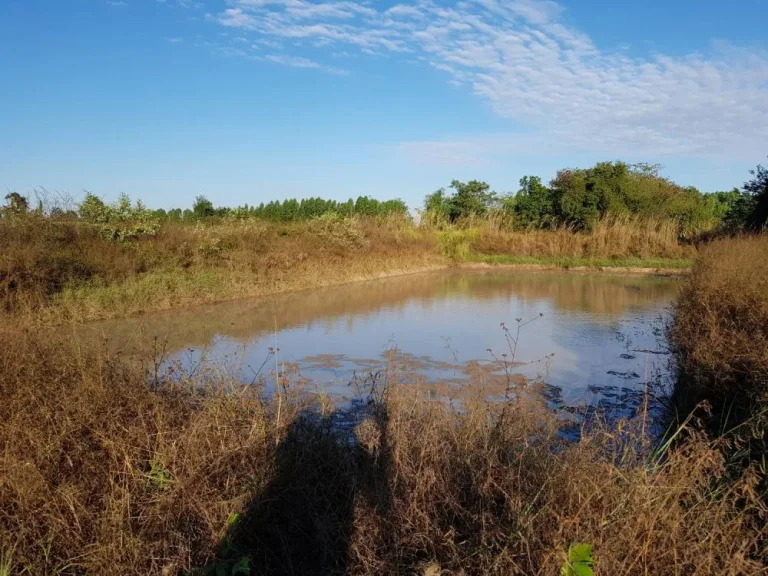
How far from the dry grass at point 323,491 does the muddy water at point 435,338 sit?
0.77 metres

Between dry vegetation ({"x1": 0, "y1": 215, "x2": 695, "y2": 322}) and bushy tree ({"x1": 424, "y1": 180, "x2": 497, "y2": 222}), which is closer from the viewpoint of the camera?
dry vegetation ({"x1": 0, "y1": 215, "x2": 695, "y2": 322})

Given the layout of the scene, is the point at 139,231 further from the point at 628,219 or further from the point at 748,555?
the point at 628,219

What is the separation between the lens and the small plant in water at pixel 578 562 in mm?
2143

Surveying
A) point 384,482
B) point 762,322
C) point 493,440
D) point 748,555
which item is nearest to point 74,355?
point 384,482

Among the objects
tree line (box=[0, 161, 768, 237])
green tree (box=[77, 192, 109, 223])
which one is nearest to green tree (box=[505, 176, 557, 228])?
tree line (box=[0, 161, 768, 237])

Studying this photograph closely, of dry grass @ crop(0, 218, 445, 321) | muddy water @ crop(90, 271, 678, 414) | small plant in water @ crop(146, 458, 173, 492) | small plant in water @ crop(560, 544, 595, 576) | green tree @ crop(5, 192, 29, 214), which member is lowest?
muddy water @ crop(90, 271, 678, 414)

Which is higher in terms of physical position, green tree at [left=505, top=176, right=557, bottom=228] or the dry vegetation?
green tree at [left=505, top=176, right=557, bottom=228]

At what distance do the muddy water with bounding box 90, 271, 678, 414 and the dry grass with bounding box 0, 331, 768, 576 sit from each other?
77cm

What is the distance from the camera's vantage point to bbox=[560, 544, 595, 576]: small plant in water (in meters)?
2.14

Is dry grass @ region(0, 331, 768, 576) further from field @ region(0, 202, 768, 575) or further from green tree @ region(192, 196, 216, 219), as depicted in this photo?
green tree @ region(192, 196, 216, 219)

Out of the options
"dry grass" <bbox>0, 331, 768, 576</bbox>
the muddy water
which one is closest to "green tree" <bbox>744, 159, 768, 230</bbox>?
the muddy water

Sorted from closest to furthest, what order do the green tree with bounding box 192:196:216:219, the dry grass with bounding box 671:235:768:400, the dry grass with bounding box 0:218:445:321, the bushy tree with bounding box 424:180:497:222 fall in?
1. the dry grass with bounding box 671:235:768:400
2. the dry grass with bounding box 0:218:445:321
3. the green tree with bounding box 192:196:216:219
4. the bushy tree with bounding box 424:180:497:222

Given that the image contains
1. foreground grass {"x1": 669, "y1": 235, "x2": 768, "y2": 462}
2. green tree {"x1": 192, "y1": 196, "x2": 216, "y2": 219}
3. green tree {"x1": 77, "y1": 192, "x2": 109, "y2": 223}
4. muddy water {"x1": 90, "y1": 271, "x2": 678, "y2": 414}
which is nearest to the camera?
foreground grass {"x1": 669, "y1": 235, "x2": 768, "y2": 462}

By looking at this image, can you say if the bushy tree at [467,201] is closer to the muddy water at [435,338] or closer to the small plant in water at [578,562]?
the muddy water at [435,338]
